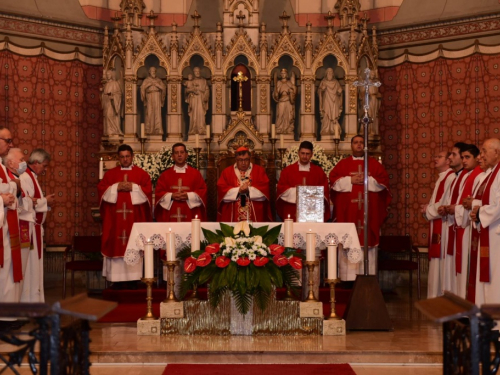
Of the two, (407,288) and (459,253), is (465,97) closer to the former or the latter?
(407,288)

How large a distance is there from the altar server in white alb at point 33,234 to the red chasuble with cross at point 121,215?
1.59 m

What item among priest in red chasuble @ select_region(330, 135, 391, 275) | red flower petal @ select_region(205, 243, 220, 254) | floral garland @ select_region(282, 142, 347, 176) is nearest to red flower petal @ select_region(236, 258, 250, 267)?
red flower petal @ select_region(205, 243, 220, 254)

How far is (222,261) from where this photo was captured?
7230 mm

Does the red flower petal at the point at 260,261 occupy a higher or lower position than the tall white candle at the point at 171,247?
lower

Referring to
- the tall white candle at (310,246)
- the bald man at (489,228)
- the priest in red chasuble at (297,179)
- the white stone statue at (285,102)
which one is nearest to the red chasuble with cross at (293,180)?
the priest in red chasuble at (297,179)

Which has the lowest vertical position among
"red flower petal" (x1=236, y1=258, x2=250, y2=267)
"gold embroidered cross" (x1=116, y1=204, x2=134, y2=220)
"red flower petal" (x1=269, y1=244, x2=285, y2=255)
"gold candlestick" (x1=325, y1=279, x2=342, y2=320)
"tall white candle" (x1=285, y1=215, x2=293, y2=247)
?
"gold candlestick" (x1=325, y1=279, x2=342, y2=320)

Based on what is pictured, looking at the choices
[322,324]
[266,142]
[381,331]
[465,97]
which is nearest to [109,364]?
[322,324]

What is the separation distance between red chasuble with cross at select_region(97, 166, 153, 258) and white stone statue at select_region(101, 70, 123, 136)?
1397mm

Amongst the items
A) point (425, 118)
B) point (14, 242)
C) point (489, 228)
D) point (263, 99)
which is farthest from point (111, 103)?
point (489, 228)

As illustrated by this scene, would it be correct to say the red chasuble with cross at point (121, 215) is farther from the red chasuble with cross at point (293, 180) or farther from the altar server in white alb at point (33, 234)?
the red chasuble with cross at point (293, 180)

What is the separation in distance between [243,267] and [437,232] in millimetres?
3253

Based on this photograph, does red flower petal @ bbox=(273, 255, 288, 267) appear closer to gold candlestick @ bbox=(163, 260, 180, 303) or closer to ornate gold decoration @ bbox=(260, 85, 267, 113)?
gold candlestick @ bbox=(163, 260, 180, 303)

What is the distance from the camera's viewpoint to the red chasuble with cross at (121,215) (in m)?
10.3

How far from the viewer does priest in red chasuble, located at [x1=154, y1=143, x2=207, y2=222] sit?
33.1ft
